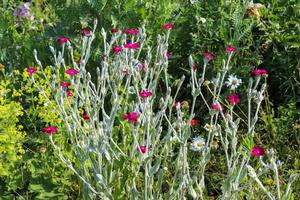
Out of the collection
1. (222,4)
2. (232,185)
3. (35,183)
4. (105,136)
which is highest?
(222,4)

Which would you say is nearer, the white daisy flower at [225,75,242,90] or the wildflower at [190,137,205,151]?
the wildflower at [190,137,205,151]

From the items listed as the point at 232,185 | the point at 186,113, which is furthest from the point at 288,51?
the point at 232,185

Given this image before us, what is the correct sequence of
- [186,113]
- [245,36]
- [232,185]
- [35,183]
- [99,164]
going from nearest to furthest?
1. [232,185]
2. [99,164]
3. [35,183]
4. [186,113]
5. [245,36]

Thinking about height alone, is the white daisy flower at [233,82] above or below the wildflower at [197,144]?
above

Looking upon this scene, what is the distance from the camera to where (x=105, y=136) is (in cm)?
232

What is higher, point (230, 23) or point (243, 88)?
point (230, 23)

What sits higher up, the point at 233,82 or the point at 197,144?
the point at 233,82

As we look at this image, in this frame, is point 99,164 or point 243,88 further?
point 243,88

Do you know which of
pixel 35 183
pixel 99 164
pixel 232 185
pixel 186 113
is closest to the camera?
pixel 232 185

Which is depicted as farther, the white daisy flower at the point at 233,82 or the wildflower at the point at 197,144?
the white daisy flower at the point at 233,82

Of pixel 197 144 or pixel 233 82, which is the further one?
pixel 233 82

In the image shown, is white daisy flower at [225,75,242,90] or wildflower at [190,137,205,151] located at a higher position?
white daisy flower at [225,75,242,90]

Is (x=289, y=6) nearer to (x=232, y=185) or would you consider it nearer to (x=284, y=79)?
(x=284, y=79)

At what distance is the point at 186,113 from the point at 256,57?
58 cm
